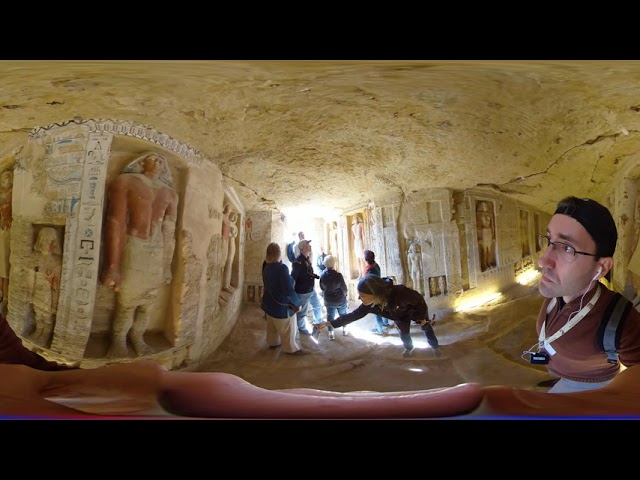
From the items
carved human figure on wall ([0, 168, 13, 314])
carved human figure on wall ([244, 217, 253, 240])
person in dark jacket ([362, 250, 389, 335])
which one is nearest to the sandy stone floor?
person in dark jacket ([362, 250, 389, 335])

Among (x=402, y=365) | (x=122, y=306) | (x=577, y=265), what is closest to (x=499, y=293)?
(x=577, y=265)

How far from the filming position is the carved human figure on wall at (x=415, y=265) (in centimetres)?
125

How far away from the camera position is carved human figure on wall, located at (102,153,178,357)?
1168mm

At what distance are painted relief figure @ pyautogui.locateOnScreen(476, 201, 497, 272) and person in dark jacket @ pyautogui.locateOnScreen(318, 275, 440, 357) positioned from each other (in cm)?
24

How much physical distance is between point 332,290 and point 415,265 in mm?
266

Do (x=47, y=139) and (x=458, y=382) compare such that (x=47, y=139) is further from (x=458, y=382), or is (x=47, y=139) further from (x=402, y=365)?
(x=458, y=382)

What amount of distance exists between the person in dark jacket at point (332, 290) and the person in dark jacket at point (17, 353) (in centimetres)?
80

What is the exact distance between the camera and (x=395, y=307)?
4.16ft

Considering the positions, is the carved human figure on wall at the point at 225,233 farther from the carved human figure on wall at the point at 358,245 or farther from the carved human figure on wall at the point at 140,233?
the carved human figure on wall at the point at 358,245

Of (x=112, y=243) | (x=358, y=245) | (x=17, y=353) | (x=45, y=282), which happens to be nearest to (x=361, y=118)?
(x=358, y=245)

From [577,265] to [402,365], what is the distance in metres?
0.62

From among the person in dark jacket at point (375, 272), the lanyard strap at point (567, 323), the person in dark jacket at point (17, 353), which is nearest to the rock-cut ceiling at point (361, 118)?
the person in dark jacket at point (375, 272)

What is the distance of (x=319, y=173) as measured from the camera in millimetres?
1229

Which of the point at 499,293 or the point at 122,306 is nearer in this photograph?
the point at 122,306
